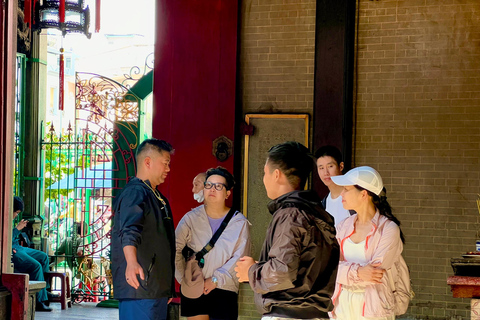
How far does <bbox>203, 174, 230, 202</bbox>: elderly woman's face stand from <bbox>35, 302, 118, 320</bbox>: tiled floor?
3339 millimetres

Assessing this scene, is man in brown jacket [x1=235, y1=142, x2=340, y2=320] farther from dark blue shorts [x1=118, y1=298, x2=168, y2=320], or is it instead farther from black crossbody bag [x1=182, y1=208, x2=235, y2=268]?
black crossbody bag [x1=182, y1=208, x2=235, y2=268]

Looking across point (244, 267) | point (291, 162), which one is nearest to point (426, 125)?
point (291, 162)

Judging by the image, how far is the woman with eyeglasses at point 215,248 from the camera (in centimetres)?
461

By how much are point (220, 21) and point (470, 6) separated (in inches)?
108

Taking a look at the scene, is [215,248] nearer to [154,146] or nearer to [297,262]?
[154,146]

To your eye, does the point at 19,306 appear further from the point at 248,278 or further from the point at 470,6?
the point at 470,6

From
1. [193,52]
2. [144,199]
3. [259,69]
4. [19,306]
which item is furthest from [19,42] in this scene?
[19,306]

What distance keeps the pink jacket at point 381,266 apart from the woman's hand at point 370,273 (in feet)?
0.09

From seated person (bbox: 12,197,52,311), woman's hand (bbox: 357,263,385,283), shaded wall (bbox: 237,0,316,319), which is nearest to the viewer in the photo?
woman's hand (bbox: 357,263,385,283)

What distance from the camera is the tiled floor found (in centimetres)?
748

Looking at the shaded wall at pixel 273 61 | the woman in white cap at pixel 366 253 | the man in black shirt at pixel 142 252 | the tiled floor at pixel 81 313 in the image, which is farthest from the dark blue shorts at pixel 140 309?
the tiled floor at pixel 81 313

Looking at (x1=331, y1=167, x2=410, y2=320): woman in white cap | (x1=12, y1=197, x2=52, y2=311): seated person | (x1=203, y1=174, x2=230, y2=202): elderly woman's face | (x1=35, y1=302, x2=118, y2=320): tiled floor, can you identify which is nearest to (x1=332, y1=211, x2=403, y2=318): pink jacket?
(x1=331, y1=167, x2=410, y2=320): woman in white cap

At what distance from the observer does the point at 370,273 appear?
11.3 ft

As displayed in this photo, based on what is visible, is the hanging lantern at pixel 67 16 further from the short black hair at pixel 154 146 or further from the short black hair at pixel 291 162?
the short black hair at pixel 291 162
